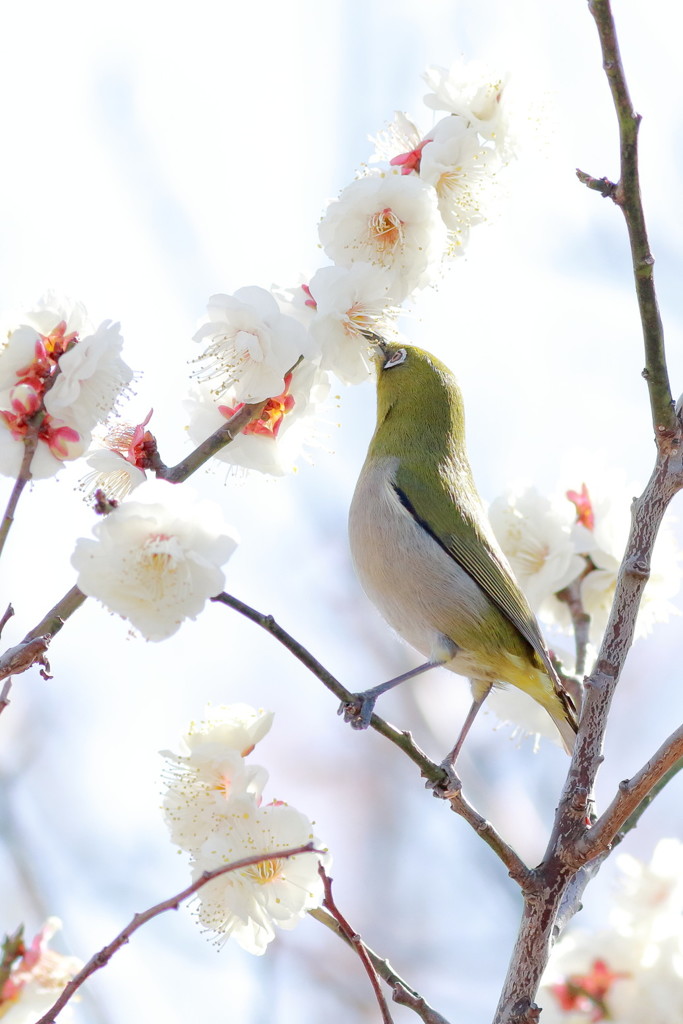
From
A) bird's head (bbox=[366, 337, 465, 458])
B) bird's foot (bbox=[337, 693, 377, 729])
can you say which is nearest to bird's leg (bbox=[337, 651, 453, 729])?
bird's foot (bbox=[337, 693, 377, 729])

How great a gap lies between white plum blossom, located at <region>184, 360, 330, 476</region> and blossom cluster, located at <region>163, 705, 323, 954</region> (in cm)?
57

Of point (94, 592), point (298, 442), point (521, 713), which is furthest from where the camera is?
point (521, 713)

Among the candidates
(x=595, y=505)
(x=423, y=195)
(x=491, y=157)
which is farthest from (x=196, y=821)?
(x=595, y=505)

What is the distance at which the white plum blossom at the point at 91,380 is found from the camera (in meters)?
1.92

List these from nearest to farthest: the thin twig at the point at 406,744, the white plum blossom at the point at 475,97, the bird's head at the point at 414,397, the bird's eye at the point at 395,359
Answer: the thin twig at the point at 406,744, the white plum blossom at the point at 475,97, the bird's head at the point at 414,397, the bird's eye at the point at 395,359

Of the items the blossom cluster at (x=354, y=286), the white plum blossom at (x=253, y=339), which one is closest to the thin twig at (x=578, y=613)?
the blossom cluster at (x=354, y=286)

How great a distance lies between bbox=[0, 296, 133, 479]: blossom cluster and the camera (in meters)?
1.93

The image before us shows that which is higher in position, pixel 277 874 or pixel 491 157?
pixel 491 157

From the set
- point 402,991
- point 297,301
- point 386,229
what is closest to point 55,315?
point 297,301

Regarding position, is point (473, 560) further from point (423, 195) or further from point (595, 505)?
point (423, 195)

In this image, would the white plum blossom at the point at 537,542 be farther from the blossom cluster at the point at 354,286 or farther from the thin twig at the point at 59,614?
the thin twig at the point at 59,614

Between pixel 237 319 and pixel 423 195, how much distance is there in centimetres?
52

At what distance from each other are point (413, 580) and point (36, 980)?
1.48m

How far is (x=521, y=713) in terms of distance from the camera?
3.51 meters
